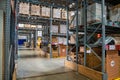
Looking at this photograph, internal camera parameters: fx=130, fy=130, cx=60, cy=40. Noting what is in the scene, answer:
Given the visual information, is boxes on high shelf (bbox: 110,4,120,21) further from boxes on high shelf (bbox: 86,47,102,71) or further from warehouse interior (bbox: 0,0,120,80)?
boxes on high shelf (bbox: 86,47,102,71)

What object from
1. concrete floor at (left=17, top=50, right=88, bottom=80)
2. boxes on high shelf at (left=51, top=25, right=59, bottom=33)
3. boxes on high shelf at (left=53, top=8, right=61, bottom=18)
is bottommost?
concrete floor at (left=17, top=50, right=88, bottom=80)

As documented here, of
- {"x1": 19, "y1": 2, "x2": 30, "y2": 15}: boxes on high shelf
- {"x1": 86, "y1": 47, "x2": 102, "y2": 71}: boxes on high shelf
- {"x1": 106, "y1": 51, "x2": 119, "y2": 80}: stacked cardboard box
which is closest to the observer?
{"x1": 106, "y1": 51, "x2": 119, "y2": 80}: stacked cardboard box

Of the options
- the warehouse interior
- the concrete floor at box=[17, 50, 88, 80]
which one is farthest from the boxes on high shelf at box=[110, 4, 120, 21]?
the concrete floor at box=[17, 50, 88, 80]

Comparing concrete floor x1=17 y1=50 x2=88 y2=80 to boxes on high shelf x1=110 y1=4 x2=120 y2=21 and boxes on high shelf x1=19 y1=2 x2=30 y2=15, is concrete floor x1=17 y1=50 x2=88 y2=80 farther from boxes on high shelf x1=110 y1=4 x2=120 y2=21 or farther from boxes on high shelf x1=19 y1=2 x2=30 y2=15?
boxes on high shelf x1=19 y1=2 x2=30 y2=15

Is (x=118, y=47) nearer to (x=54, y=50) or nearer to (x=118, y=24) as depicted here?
(x=118, y=24)

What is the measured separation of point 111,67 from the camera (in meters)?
3.86

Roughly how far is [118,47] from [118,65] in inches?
23.6

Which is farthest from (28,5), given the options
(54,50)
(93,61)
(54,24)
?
(93,61)

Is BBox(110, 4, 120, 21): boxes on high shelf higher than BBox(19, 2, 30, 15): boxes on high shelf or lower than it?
lower

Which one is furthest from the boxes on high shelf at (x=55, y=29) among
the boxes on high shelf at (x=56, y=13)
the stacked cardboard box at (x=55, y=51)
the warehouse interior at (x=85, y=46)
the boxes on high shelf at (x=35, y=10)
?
the warehouse interior at (x=85, y=46)

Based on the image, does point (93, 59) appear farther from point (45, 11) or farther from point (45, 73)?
point (45, 11)

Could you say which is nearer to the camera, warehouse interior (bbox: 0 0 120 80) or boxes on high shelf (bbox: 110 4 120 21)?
warehouse interior (bbox: 0 0 120 80)

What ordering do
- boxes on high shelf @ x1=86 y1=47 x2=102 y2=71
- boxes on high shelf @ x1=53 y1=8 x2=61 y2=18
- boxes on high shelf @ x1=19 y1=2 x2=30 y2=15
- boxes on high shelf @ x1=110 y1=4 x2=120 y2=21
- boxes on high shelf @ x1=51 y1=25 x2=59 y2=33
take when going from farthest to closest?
1. boxes on high shelf @ x1=53 y1=8 x2=61 y2=18
2. boxes on high shelf @ x1=51 y1=25 x2=59 y2=33
3. boxes on high shelf @ x1=19 y1=2 x2=30 y2=15
4. boxes on high shelf @ x1=110 y1=4 x2=120 y2=21
5. boxes on high shelf @ x1=86 y1=47 x2=102 y2=71

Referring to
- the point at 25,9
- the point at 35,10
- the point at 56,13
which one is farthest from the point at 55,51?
the point at 25,9
